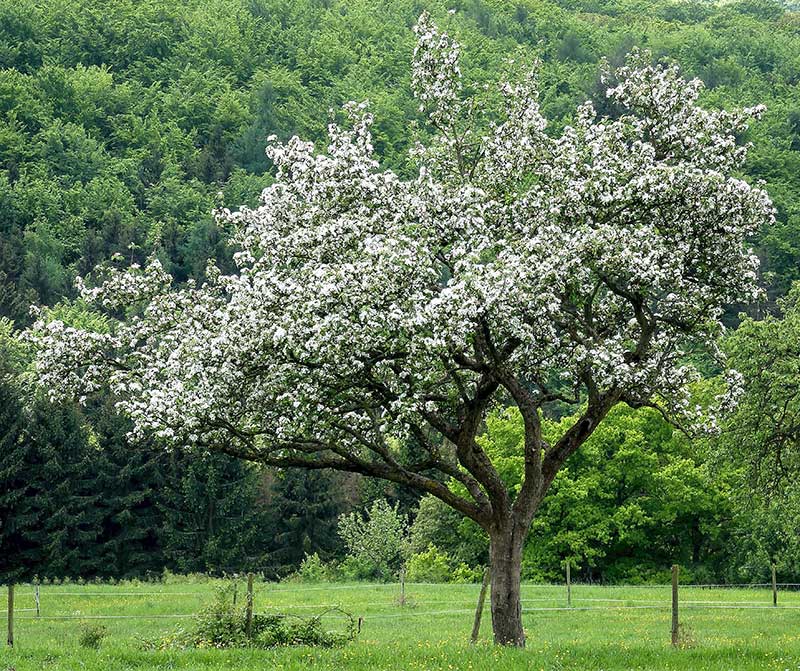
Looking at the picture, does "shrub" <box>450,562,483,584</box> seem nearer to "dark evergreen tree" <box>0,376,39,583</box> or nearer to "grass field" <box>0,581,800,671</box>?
"grass field" <box>0,581,800,671</box>

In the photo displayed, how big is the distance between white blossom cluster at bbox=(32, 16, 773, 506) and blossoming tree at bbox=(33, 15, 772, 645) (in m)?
0.05

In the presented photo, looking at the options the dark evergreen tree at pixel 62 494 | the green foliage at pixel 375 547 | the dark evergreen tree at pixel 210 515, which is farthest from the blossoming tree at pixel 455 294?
the dark evergreen tree at pixel 210 515

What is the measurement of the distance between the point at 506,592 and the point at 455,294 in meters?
7.05

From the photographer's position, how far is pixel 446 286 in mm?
21406

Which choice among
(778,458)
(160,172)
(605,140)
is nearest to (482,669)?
(605,140)

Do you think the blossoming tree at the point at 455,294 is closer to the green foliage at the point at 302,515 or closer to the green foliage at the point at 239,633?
the green foliage at the point at 239,633

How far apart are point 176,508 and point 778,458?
4926cm

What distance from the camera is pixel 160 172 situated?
17650 centimetres

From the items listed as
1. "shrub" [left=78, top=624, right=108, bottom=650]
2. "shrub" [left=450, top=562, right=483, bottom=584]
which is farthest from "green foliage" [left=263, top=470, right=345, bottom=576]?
"shrub" [left=78, top=624, right=108, bottom=650]

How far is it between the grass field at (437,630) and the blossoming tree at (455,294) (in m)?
2.93

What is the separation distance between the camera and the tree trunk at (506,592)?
2244 cm

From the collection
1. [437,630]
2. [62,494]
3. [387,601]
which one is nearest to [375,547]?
[62,494]

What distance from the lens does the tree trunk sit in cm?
2244

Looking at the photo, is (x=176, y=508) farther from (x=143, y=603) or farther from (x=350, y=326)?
(x=350, y=326)
